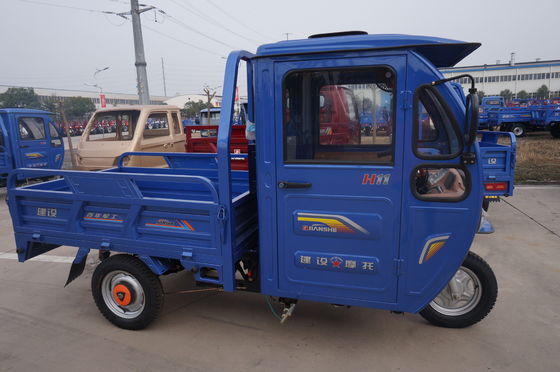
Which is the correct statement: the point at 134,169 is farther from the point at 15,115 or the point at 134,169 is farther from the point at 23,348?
the point at 15,115

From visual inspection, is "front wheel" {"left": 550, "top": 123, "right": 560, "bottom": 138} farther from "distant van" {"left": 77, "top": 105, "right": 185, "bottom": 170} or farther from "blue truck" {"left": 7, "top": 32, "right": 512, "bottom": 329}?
"blue truck" {"left": 7, "top": 32, "right": 512, "bottom": 329}

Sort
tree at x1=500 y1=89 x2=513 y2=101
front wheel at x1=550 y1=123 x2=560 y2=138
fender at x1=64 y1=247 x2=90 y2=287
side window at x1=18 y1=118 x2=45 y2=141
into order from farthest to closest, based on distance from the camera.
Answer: tree at x1=500 y1=89 x2=513 y2=101 → front wheel at x1=550 y1=123 x2=560 y2=138 → side window at x1=18 y1=118 x2=45 y2=141 → fender at x1=64 y1=247 x2=90 y2=287

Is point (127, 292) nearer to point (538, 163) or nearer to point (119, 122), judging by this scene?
point (119, 122)

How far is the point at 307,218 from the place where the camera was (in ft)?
9.17

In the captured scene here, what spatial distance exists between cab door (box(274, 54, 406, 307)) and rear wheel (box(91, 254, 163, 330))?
123cm

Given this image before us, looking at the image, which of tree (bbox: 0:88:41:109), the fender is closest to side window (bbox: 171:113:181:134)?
the fender

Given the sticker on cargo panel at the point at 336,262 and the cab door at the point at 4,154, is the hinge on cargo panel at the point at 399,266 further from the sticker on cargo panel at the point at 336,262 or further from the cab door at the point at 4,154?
the cab door at the point at 4,154

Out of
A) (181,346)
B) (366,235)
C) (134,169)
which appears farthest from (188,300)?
(366,235)

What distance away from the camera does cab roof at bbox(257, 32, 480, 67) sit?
2.43 m

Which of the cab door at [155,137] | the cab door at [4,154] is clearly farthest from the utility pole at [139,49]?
the cab door at [155,137]

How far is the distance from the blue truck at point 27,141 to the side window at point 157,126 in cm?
358

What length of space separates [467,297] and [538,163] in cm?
994

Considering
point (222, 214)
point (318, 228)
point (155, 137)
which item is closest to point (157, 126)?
point (155, 137)

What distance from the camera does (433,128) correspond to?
254cm
